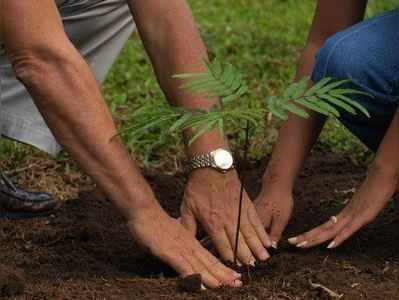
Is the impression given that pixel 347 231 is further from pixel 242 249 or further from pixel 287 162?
pixel 287 162

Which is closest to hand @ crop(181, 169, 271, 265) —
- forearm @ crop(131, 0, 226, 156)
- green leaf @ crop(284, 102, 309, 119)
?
forearm @ crop(131, 0, 226, 156)

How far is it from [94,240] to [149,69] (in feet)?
7.73

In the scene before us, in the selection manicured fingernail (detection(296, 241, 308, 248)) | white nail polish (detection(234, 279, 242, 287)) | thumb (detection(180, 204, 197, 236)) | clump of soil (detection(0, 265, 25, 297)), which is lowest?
manicured fingernail (detection(296, 241, 308, 248))

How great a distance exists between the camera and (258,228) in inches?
120

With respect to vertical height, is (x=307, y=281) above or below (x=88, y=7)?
below

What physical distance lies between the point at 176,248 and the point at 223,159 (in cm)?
33

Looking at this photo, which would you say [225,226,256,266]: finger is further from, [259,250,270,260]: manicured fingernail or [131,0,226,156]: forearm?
[131,0,226,156]: forearm

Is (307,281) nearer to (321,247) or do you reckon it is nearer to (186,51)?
(321,247)

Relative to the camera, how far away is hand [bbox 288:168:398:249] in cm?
284

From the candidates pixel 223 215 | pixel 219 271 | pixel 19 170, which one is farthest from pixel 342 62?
pixel 19 170

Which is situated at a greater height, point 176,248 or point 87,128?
point 87,128

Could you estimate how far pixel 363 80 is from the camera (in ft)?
10.3

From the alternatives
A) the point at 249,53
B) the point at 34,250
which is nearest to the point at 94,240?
the point at 34,250

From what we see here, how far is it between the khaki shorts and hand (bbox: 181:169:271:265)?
111 cm
